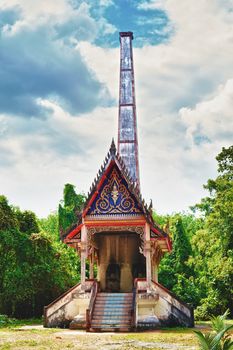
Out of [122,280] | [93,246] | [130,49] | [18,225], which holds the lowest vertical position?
[122,280]

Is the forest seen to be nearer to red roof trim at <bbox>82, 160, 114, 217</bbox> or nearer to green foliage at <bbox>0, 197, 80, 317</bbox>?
green foliage at <bbox>0, 197, 80, 317</bbox>

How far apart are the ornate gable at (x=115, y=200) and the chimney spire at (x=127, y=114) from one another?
572 cm

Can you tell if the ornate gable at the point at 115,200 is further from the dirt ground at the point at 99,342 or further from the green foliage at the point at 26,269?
the green foliage at the point at 26,269

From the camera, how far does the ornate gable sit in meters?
16.4

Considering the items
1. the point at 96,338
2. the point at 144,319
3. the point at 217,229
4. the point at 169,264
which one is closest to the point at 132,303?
the point at 144,319

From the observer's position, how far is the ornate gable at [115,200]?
16359 mm

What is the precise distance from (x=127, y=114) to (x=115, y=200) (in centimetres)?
903

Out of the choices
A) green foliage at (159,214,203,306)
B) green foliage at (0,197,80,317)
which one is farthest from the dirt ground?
green foliage at (159,214,203,306)

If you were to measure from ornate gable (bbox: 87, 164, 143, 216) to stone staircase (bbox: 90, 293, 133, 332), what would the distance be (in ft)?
9.71

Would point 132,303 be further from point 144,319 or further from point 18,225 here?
point 18,225

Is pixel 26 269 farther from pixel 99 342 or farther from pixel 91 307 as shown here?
pixel 99 342

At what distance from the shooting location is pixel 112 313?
15445 millimetres

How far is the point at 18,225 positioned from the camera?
77.9 feet

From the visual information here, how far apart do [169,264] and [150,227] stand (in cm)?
1890
